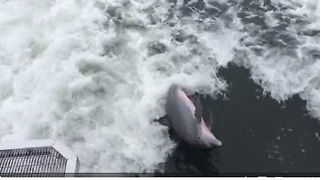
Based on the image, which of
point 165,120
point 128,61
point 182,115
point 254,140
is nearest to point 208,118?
point 182,115

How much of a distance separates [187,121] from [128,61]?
2692 millimetres

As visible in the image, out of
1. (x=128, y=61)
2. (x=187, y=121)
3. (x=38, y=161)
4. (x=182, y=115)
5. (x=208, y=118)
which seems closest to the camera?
(x=38, y=161)

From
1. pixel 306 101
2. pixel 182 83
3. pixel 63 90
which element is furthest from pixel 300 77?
pixel 63 90

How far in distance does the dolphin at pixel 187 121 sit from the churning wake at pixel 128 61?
1.58ft

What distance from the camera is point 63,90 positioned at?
31.3 feet

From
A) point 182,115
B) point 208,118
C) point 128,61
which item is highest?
point 182,115

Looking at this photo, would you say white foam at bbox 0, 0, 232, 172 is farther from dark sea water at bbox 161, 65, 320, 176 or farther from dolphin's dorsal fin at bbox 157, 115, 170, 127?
dark sea water at bbox 161, 65, 320, 176

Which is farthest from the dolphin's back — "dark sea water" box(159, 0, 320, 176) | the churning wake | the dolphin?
the churning wake

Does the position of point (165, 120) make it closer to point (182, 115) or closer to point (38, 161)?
point (182, 115)

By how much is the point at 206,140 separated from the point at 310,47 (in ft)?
13.3

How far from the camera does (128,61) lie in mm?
10125

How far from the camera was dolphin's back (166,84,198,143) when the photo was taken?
26.2 feet

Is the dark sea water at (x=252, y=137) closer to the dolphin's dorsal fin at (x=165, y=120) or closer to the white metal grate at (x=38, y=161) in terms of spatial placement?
the dolphin's dorsal fin at (x=165, y=120)

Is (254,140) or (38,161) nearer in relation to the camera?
(38,161)
